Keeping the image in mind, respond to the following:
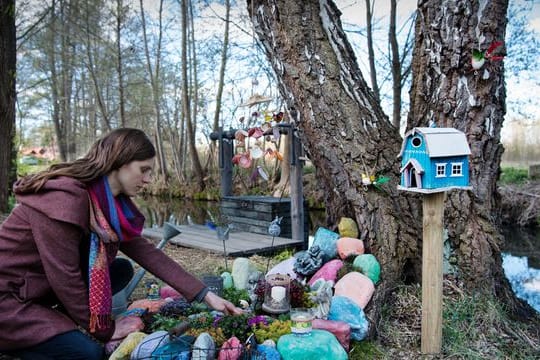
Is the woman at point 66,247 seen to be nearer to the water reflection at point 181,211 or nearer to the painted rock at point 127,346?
the painted rock at point 127,346

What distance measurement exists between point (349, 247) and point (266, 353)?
0.99 m

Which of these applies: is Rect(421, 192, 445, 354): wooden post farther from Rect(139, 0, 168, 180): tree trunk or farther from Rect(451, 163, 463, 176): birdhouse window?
Rect(139, 0, 168, 180): tree trunk

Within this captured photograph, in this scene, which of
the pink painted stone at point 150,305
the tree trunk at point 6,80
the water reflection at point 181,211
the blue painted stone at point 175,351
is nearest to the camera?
the blue painted stone at point 175,351

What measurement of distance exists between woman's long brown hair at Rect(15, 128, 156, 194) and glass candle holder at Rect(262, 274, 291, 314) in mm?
837

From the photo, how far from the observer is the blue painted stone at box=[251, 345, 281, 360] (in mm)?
1744

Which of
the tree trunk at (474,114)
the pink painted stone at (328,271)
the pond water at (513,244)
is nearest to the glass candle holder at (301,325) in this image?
the pink painted stone at (328,271)

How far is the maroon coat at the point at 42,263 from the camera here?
1521 millimetres

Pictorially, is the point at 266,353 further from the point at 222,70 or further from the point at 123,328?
the point at 222,70

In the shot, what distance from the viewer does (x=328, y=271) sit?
8.18 ft

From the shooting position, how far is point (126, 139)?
167cm

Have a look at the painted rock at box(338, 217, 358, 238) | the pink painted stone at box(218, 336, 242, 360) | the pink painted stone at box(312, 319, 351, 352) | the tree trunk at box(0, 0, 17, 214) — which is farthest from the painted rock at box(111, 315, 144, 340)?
the tree trunk at box(0, 0, 17, 214)

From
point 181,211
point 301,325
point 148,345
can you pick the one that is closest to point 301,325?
point 301,325

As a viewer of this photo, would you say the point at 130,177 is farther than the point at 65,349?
Yes

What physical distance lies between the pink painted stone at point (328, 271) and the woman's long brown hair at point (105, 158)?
1238 millimetres
